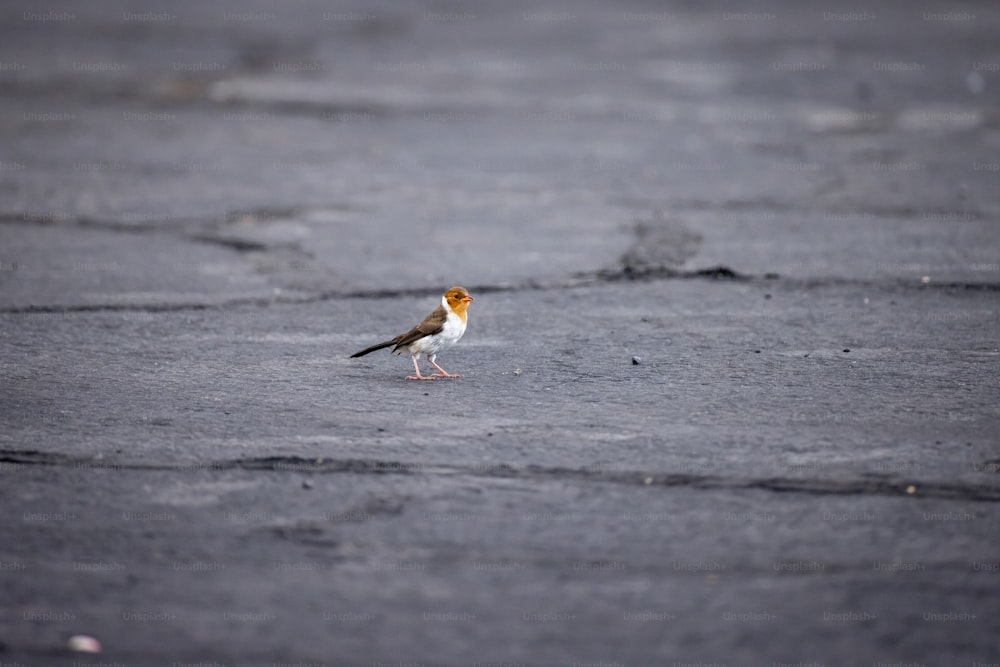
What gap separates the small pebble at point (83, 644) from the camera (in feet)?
13.6

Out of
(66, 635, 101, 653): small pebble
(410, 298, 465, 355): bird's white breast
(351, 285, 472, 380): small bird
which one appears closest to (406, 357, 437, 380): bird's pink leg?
(351, 285, 472, 380): small bird

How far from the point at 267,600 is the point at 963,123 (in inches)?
498

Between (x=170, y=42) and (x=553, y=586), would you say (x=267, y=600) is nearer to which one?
(x=553, y=586)

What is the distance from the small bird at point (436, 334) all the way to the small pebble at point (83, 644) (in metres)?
3.12

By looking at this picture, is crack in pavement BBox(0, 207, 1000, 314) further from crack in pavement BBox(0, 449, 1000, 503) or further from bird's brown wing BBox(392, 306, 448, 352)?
crack in pavement BBox(0, 449, 1000, 503)

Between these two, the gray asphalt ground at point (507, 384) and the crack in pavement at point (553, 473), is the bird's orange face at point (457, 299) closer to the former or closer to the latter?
the gray asphalt ground at point (507, 384)

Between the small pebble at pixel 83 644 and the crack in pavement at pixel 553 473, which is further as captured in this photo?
the crack in pavement at pixel 553 473

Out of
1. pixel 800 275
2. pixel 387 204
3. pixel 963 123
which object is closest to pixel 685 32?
pixel 963 123

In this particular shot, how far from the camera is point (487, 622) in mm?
4332

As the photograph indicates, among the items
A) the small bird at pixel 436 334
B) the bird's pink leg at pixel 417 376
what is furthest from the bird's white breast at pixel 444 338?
the bird's pink leg at pixel 417 376

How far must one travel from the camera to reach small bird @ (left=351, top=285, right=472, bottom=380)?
709cm

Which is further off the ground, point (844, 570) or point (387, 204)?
point (387, 204)

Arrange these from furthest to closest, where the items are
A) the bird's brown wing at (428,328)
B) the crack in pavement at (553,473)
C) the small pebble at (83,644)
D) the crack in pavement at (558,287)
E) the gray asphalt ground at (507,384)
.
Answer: the crack in pavement at (558,287) < the bird's brown wing at (428,328) < the crack in pavement at (553,473) < the gray asphalt ground at (507,384) < the small pebble at (83,644)

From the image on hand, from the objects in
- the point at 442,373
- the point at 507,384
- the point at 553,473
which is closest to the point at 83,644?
the point at 553,473
